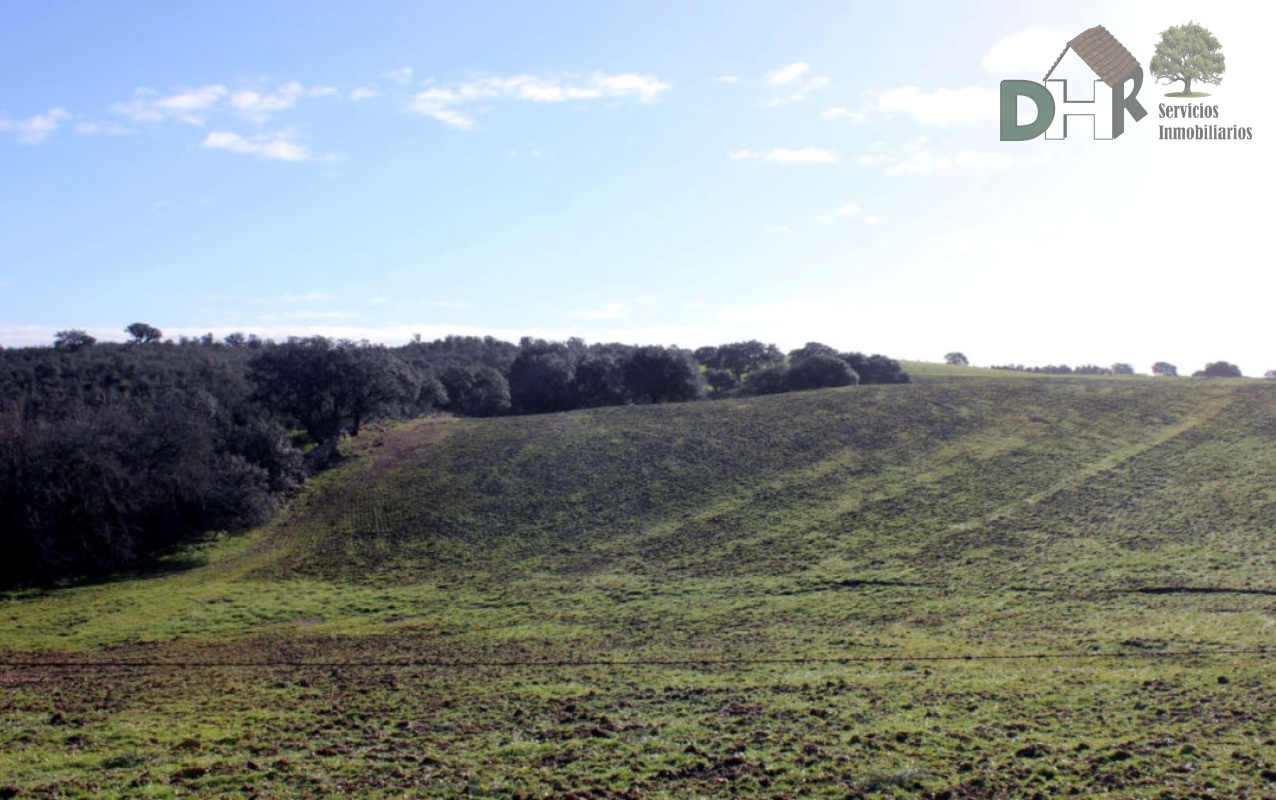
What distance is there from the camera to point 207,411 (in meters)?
50.3

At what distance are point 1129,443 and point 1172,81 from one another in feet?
65.2

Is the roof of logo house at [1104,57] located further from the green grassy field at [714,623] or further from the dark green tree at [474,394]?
the dark green tree at [474,394]

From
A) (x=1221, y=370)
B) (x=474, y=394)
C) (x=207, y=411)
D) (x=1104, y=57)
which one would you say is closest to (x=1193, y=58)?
(x=1104, y=57)

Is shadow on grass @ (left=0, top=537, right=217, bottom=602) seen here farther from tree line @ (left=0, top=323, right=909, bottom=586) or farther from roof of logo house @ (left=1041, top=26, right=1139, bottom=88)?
roof of logo house @ (left=1041, top=26, right=1139, bottom=88)

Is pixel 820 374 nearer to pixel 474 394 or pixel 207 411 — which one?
pixel 474 394

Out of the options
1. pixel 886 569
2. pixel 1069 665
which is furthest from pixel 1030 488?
pixel 1069 665

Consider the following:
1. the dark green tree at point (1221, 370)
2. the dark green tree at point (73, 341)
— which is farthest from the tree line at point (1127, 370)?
the dark green tree at point (73, 341)

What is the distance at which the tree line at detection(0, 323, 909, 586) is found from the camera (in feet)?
130

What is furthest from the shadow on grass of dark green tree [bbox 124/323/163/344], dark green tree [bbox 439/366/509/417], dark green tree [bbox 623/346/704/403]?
dark green tree [bbox 124/323/163/344]

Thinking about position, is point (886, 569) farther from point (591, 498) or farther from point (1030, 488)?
point (591, 498)

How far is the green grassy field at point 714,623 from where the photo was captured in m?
15.3

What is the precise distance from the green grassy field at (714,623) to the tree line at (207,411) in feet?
8.64

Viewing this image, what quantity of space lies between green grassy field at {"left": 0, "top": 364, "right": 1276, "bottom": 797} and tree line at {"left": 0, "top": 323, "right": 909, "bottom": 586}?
2634 millimetres

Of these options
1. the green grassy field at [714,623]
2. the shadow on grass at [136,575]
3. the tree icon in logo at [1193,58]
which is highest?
the tree icon in logo at [1193,58]
